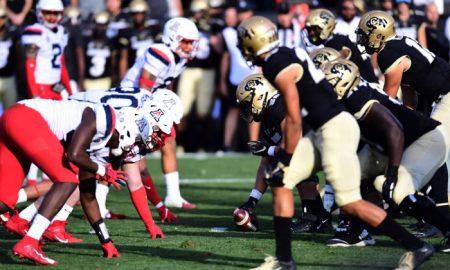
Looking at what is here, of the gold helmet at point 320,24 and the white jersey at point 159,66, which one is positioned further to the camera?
the white jersey at point 159,66

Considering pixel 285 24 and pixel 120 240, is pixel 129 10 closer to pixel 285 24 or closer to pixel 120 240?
pixel 285 24

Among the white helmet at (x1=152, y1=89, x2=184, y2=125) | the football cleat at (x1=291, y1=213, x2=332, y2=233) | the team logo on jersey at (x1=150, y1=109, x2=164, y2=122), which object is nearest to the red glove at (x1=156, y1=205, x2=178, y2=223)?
the white helmet at (x1=152, y1=89, x2=184, y2=125)

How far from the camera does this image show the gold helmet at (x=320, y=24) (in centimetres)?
997

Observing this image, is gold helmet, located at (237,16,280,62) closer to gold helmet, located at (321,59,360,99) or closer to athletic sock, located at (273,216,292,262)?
gold helmet, located at (321,59,360,99)

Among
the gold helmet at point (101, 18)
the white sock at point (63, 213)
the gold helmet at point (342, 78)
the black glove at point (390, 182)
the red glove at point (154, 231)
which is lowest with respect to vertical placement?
the gold helmet at point (101, 18)

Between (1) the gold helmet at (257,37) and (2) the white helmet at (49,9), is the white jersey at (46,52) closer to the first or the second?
(2) the white helmet at (49,9)

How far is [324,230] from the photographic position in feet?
29.2

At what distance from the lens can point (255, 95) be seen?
848 cm

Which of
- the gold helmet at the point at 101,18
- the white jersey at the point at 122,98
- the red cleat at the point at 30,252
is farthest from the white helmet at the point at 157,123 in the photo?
the gold helmet at the point at 101,18

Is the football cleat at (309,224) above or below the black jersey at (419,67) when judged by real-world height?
below

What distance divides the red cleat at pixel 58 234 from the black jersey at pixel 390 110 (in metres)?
2.37

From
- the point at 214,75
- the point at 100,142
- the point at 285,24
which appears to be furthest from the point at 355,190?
the point at 214,75

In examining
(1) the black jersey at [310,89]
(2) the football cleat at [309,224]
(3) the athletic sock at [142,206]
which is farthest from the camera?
(2) the football cleat at [309,224]

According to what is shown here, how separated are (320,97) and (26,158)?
2125 mm
